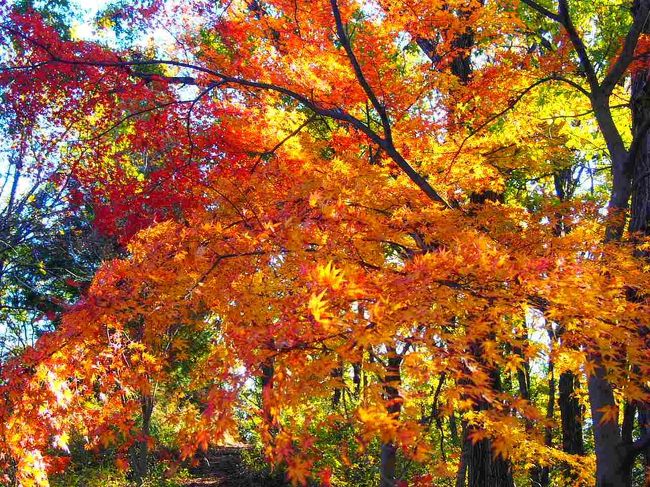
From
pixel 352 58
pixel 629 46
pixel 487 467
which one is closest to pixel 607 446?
pixel 487 467

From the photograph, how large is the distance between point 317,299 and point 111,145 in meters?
9.98

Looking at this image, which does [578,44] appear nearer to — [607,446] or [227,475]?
[607,446]

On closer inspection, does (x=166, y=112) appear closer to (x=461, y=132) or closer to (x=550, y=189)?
(x=461, y=132)

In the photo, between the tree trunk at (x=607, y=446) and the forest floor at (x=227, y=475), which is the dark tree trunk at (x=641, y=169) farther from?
the forest floor at (x=227, y=475)

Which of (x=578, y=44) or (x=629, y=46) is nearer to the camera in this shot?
(x=629, y=46)

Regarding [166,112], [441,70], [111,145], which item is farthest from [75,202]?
[441,70]

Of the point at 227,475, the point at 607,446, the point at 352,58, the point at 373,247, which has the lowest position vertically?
the point at 227,475

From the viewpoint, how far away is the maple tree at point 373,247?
3.40m

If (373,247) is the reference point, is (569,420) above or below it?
below

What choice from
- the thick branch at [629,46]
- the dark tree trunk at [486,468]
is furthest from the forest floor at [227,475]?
the thick branch at [629,46]

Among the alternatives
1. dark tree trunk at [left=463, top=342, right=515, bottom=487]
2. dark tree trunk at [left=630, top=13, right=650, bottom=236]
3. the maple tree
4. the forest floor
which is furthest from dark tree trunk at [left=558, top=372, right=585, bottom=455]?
dark tree trunk at [left=630, top=13, right=650, bottom=236]

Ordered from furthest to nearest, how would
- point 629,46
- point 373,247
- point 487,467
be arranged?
point 487,467 → point 373,247 → point 629,46

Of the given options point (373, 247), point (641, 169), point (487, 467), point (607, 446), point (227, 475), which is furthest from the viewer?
point (227, 475)

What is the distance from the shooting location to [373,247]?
243 inches
